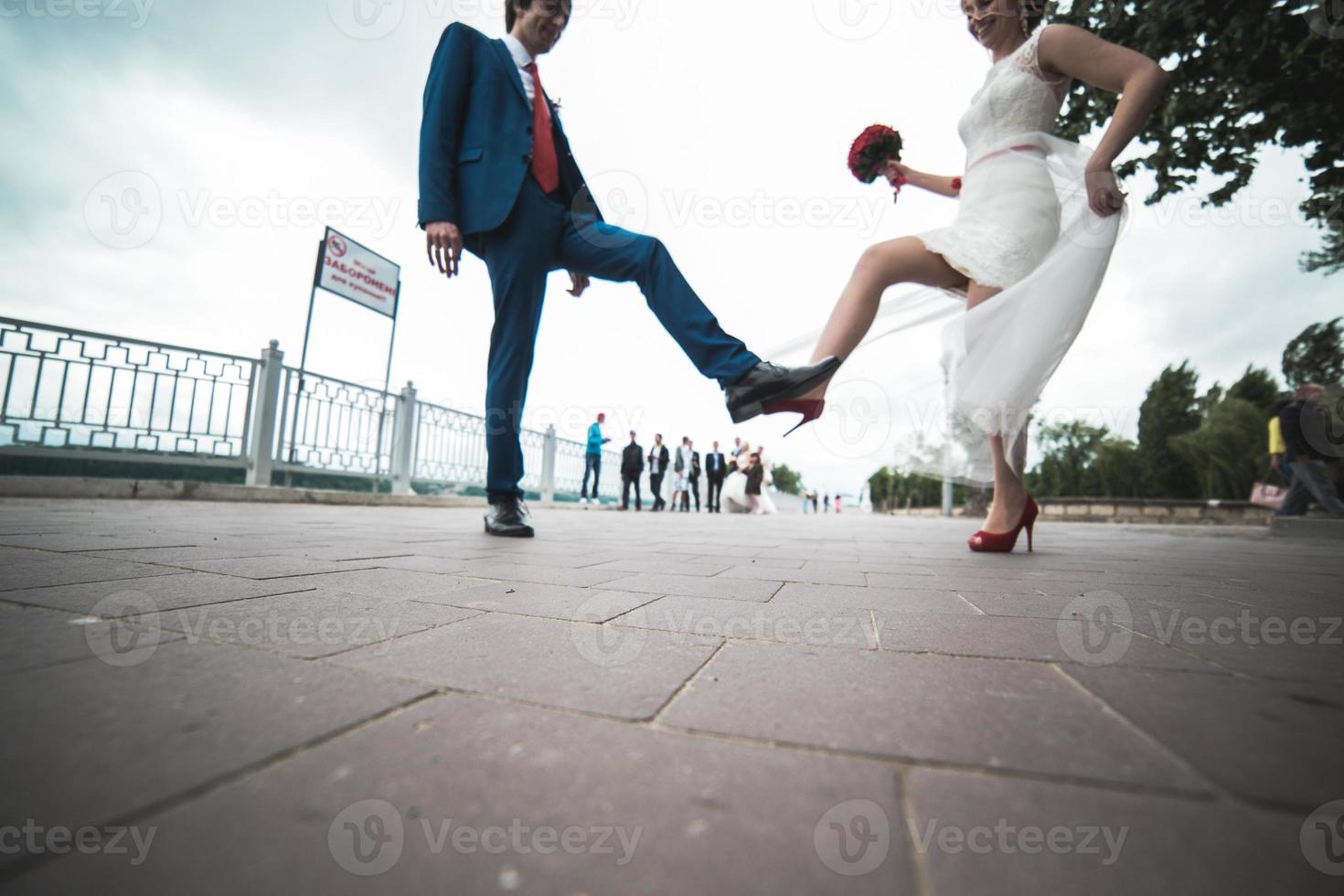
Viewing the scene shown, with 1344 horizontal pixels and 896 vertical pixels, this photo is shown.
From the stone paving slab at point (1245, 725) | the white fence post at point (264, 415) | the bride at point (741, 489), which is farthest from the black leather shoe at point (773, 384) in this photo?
the bride at point (741, 489)

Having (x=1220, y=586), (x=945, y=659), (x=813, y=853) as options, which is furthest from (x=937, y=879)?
(x=1220, y=586)

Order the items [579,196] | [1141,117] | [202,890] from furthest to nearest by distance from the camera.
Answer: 1. [579,196]
2. [1141,117]
3. [202,890]

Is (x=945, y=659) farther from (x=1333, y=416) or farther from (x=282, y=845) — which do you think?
(x=1333, y=416)

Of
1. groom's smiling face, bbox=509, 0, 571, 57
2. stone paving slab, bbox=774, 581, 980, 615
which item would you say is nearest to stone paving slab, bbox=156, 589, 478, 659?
stone paving slab, bbox=774, 581, 980, 615

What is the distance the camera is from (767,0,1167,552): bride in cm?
241

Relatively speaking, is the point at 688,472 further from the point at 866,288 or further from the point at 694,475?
the point at 866,288

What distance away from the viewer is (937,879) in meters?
0.40

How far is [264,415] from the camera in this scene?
7.37 metres

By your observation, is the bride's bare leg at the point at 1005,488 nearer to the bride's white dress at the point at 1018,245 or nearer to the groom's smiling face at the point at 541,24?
the bride's white dress at the point at 1018,245

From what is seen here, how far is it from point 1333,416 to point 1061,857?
9.51 m

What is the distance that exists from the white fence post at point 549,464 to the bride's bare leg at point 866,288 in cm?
1206

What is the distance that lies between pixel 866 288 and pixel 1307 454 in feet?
26.0

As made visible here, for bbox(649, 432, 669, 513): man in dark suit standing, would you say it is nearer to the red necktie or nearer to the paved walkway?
the red necktie

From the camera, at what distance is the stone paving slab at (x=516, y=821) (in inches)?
15.3
